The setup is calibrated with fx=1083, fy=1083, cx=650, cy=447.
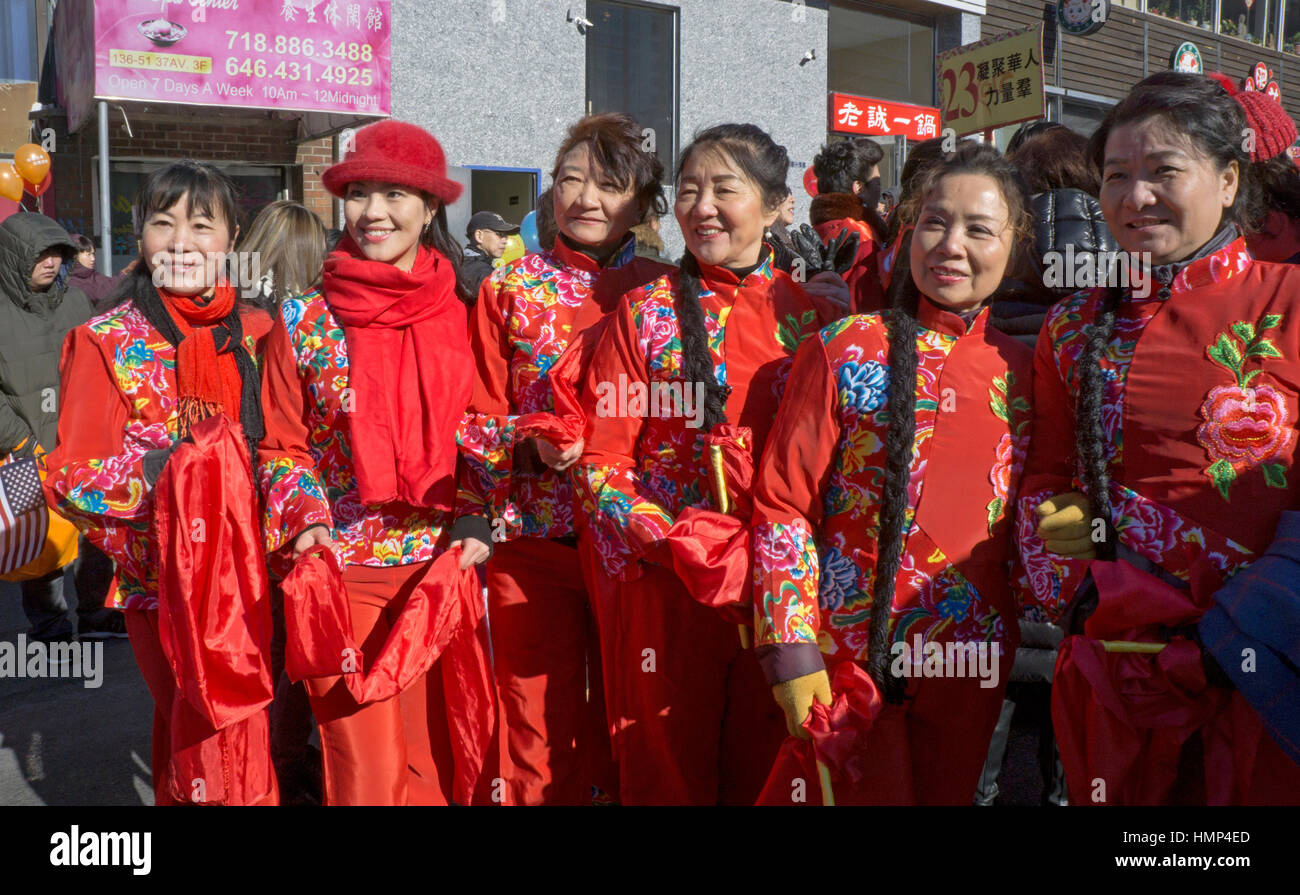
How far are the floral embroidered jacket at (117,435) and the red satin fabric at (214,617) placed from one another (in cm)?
13

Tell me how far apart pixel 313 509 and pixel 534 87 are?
8693mm

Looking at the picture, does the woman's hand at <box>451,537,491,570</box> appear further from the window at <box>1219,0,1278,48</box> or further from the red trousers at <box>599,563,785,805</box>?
the window at <box>1219,0,1278,48</box>

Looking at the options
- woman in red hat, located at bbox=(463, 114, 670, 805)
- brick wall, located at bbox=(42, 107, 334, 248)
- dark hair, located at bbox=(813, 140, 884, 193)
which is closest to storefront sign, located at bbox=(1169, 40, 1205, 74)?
brick wall, located at bbox=(42, 107, 334, 248)

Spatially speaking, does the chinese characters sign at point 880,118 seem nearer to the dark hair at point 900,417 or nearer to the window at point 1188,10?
the window at point 1188,10

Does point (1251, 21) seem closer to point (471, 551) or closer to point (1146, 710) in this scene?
point (471, 551)

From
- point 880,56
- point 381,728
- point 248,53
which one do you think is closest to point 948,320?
point 381,728

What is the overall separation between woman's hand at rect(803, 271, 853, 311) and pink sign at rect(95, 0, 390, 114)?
20.9ft

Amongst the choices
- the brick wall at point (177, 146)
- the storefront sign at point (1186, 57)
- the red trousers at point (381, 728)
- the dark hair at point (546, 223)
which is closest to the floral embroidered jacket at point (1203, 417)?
the red trousers at point (381, 728)

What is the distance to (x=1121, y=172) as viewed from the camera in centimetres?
203

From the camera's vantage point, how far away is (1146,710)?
1837 millimetres

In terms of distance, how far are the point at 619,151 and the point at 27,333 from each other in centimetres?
403

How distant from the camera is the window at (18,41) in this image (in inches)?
395
